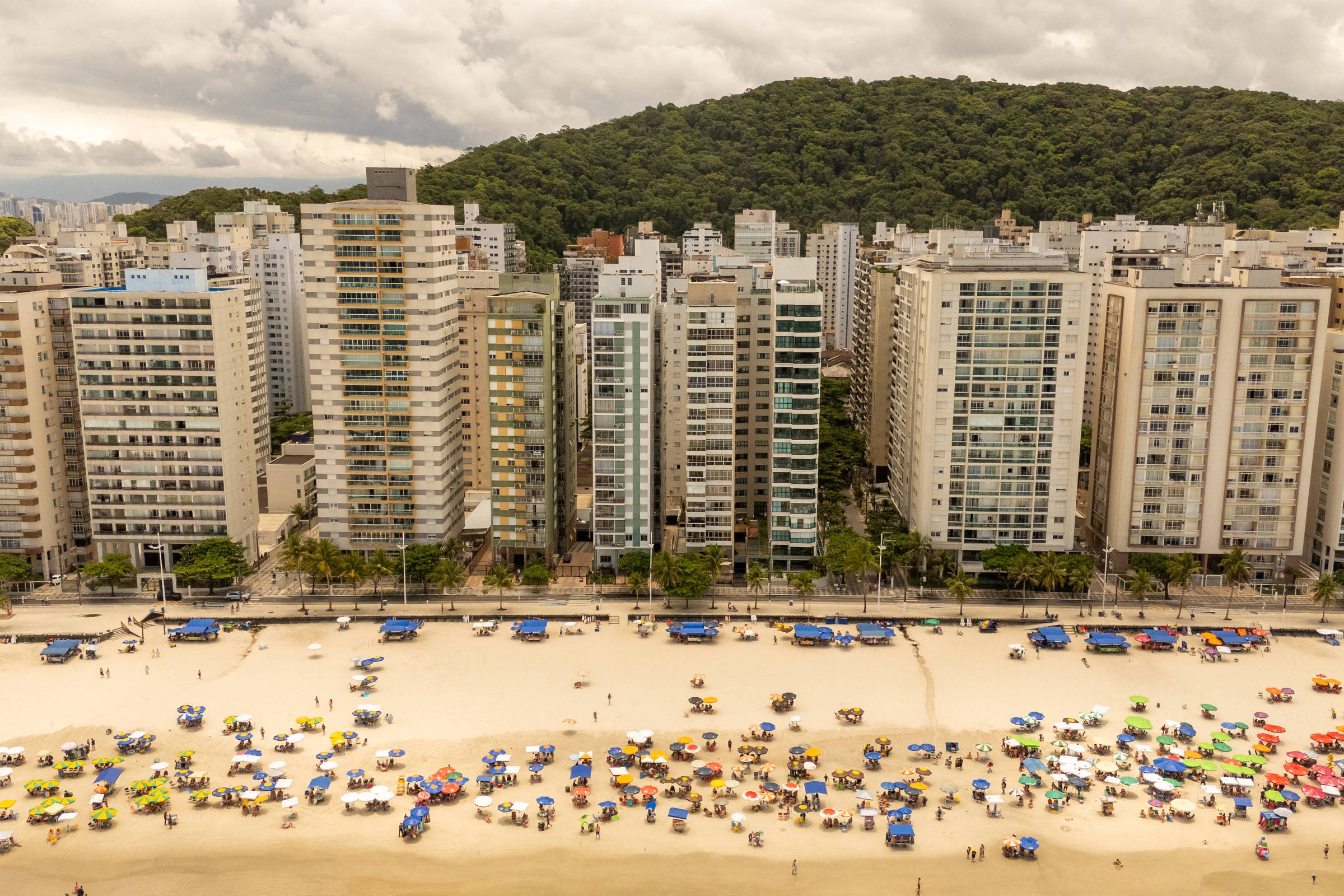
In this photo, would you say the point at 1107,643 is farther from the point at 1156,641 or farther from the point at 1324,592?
the point at 1324,592

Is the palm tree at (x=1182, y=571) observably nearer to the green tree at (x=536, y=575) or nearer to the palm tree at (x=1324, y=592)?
the palm tree at (x=1324, y=592)

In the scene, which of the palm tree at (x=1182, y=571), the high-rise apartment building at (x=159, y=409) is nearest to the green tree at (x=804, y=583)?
the palm tree at (x=1182, y=571)

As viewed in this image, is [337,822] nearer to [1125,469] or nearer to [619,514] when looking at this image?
[619,514]

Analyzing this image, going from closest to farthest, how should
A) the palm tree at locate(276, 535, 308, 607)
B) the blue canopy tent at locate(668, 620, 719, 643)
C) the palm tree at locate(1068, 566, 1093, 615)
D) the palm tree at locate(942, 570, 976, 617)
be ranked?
the blue canopy tent at locate(668, 620, 719, 643), the palm tree at locate(942, 570, 976, 617), the palm tree at locate(1068, 566, 1093, 615), the palm tree at locate(276, 535, 308, 607)

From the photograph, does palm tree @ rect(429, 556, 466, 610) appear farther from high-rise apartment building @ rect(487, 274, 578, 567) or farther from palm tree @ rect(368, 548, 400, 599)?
high-rise apartment building @ rect(487, 274, 578, 567)

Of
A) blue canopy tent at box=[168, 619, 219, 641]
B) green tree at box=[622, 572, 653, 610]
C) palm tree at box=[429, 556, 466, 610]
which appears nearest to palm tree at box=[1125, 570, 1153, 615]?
green tree at box=[622, 572, 653, 610]
